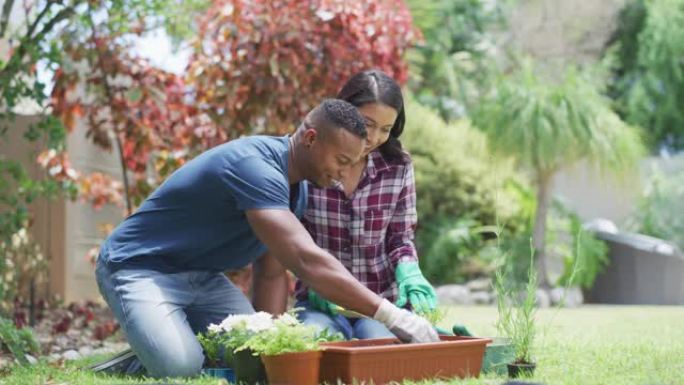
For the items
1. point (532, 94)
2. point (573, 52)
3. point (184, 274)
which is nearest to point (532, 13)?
point (573, 52)

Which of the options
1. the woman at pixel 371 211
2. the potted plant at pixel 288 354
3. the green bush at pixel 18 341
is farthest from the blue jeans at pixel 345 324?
the green bush at pixel 18 341

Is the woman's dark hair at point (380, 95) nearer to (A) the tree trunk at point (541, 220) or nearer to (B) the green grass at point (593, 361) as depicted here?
(B) the green grass at point (593, 361)

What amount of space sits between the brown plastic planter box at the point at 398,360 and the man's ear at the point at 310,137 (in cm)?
73

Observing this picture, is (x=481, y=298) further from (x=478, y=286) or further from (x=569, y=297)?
(x=569, y=297)

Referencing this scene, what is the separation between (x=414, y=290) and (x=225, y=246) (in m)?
0.78

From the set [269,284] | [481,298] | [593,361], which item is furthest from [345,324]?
[481,298]

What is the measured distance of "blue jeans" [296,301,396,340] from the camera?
13.4 ft

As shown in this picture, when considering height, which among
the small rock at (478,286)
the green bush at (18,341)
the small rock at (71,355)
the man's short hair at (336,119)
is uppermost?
the man's short hair at (336,119)

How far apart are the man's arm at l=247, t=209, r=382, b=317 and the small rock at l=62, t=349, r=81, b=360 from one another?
6.67 ft

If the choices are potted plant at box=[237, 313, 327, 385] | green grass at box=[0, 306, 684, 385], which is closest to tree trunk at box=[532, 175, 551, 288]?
green grass at box=[0, 306, 684, 385]

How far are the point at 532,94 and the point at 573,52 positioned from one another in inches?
367

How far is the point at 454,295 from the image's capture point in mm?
11273

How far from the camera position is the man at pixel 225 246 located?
3.39m

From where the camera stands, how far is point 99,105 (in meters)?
6.73
